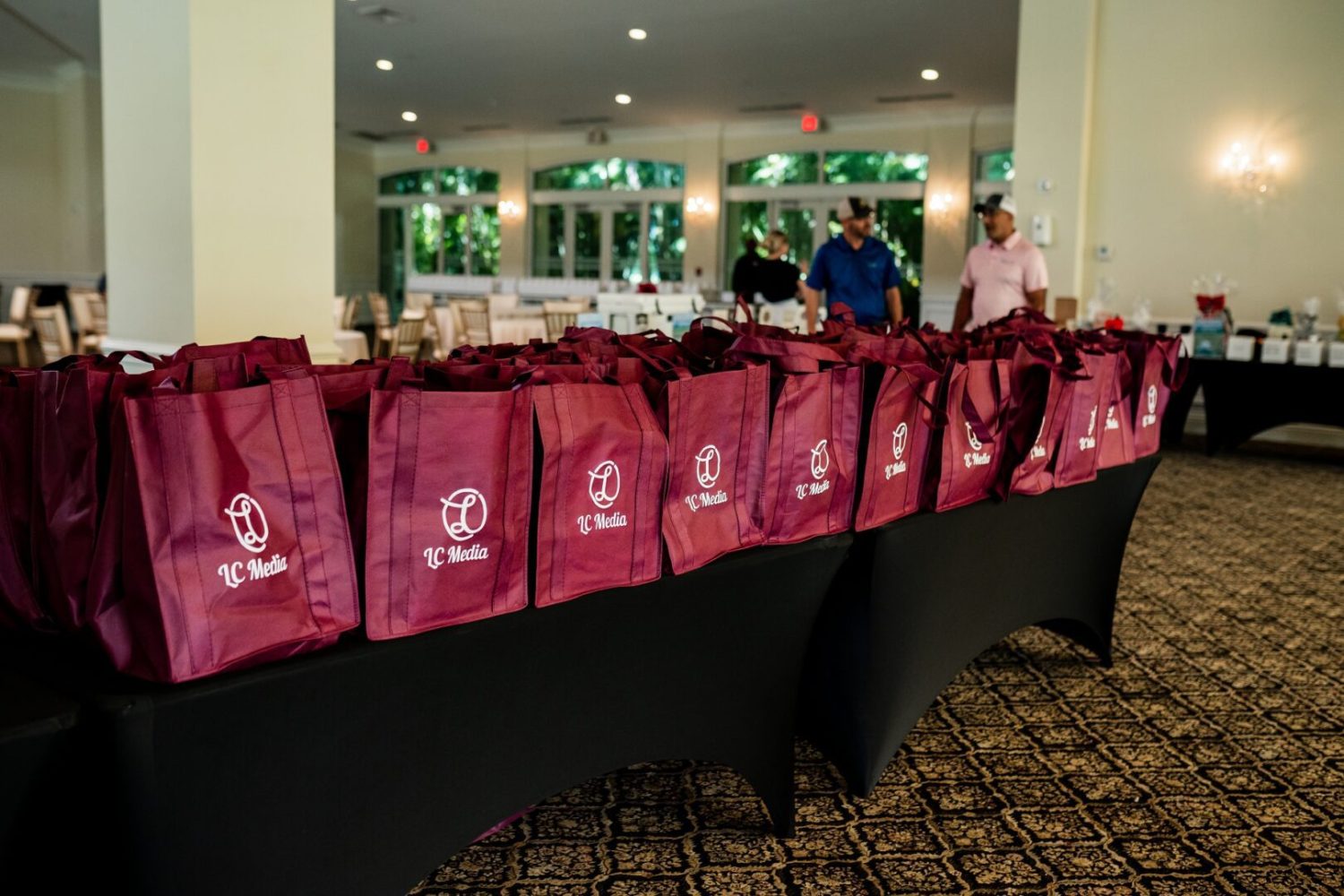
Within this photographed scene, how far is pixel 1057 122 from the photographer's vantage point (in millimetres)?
8180

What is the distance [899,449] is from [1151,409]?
47.4 inches

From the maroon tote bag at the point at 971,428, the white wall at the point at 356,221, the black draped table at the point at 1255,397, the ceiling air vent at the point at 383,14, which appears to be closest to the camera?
the maroon tote bag at the point at 971,428

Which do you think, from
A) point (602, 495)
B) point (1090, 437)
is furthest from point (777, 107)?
point (602, 495)

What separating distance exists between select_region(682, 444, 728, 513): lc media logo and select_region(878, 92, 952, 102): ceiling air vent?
12.6m

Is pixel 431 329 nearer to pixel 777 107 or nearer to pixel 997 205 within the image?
pixel 777 107

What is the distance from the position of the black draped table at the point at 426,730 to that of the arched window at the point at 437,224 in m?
17.6

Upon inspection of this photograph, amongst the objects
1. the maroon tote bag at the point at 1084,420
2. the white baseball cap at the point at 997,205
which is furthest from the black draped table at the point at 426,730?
the white baseball cap at the point at 997,205

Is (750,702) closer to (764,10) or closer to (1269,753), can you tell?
(1269,753)

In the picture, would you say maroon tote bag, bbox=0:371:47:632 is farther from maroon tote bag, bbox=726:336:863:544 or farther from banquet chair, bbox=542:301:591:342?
banquet chair, bbox=542:301:591:342

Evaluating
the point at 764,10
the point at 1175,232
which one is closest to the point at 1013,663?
the point at 1175,232

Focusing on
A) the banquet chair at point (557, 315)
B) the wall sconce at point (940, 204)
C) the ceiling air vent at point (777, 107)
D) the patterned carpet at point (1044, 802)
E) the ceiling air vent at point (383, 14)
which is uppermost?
the ceiling air vent at point (777, 107)

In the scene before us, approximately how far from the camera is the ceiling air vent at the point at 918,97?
43.6 feet

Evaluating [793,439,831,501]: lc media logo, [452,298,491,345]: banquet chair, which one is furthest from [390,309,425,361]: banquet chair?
[793,439,831,501]: lc media logo

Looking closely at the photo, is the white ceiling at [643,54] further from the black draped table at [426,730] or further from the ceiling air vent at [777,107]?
the black draped table at [426,730]
